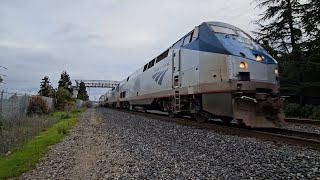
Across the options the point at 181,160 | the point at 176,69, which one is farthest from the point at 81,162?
the point at 176,69

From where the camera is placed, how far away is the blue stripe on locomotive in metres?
11.1

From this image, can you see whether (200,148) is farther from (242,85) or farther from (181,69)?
(181,69)

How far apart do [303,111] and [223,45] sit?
10.7 metres

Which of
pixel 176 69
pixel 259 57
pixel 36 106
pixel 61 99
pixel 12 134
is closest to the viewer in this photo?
pixel 259 57

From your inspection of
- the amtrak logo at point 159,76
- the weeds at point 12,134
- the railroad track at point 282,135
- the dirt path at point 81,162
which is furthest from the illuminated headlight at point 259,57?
the weeds at point 12,134

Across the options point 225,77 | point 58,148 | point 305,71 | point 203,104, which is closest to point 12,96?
point 58,148

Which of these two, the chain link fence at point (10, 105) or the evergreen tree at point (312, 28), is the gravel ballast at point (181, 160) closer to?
the chain link fence at point (10, 105)

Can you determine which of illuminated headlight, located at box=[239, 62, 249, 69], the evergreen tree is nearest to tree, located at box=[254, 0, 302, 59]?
the evergreen tree

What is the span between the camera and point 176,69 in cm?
1531

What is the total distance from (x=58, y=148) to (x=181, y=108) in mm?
6667

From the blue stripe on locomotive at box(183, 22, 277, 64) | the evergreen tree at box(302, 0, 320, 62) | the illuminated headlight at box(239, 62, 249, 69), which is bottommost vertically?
the illuminated headlight at box(239, 62, 249, 69)

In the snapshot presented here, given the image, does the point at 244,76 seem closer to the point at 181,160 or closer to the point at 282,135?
the point at 282,135

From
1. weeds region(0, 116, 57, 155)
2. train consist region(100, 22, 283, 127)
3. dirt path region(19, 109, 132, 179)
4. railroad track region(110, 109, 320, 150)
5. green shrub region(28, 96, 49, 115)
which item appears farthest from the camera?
green shrub region(28, 96, 49, 115)

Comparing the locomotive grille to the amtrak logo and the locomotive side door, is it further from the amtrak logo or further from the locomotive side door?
the amtrak logo
